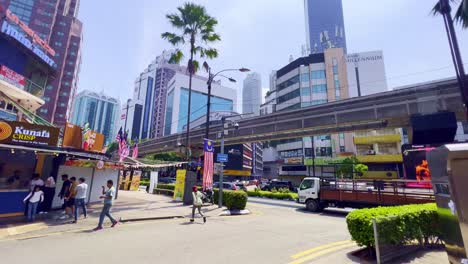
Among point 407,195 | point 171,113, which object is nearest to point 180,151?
point 407,195

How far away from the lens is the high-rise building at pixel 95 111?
132750 millimetres

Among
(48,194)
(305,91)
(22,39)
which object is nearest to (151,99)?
(305,91)

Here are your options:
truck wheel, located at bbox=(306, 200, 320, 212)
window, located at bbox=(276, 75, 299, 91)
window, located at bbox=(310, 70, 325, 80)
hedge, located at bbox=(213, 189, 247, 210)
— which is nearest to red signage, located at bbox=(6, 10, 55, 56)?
hedge, located at bbox=(213, 189, 247, 210)

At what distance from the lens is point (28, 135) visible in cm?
1117

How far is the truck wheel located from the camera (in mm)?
17016

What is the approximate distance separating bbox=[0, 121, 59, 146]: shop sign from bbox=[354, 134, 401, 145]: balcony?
50363mm

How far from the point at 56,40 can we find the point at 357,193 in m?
90.8

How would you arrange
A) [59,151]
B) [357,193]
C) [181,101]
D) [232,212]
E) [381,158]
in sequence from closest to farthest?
[59,151]
[232,212]
[357,193]
[381,158]
[181,101]

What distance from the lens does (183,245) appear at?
23.7 feet

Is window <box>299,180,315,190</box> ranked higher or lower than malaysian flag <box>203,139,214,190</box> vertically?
lower

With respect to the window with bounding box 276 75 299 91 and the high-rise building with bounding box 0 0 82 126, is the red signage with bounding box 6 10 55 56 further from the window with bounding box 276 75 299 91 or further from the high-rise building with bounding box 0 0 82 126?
the high-rise building with bounding box 0 0 82 126

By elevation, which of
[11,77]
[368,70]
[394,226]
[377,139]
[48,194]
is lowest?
[394,226]

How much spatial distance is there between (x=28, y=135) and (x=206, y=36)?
44.2 ft

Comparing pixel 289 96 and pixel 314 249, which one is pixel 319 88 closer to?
pixel 289 96
